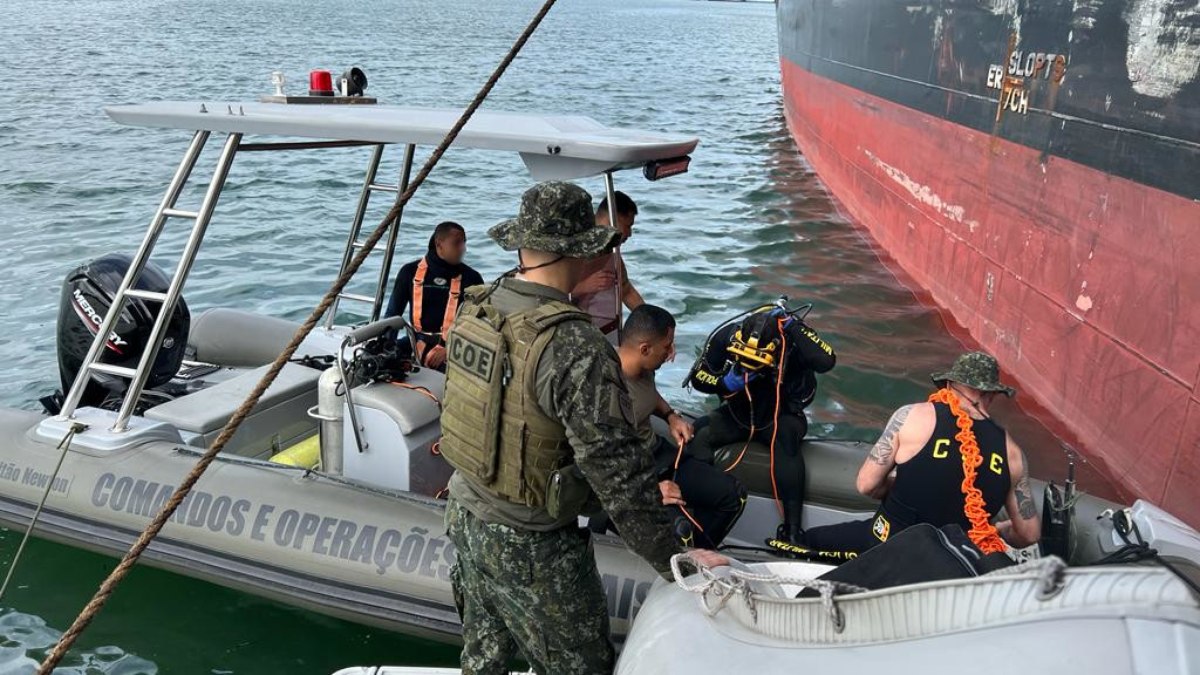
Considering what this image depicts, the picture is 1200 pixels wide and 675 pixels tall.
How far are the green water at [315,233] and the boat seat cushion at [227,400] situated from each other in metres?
0.81

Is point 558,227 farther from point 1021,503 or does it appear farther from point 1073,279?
point 1073,279

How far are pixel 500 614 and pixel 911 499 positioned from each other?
1.57m

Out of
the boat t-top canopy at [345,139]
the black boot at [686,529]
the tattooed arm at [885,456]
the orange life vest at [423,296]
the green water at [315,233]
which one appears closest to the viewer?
the black boot at [686,529]

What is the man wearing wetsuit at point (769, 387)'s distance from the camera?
406 cm

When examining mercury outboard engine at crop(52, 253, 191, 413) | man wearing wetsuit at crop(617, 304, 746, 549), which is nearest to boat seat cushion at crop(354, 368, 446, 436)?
man wearing wetsuit at crop(617, 304, 746, 549)

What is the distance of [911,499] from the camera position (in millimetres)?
3369

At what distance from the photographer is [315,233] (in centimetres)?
1245

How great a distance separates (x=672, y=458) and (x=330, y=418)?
1533 mm

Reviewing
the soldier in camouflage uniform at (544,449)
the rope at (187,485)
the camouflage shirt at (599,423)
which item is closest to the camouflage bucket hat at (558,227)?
the soldier in camouflage uniform at (544,449)

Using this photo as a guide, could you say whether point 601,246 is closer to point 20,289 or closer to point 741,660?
point 741,660

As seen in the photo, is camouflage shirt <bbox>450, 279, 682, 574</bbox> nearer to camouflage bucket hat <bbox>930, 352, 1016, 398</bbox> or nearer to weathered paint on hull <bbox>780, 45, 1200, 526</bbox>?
camouflage bucket hat <bbox>930, 352, 1016, 398</bbox>

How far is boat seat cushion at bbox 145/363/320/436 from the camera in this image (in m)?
4.56

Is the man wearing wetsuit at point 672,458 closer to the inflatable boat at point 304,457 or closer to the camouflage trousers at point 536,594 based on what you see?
the inflatable boat at point 304,457

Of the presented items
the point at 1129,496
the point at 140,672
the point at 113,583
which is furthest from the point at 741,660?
the point at 1129,496
